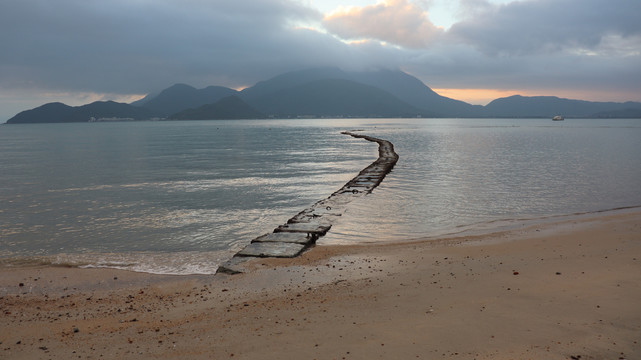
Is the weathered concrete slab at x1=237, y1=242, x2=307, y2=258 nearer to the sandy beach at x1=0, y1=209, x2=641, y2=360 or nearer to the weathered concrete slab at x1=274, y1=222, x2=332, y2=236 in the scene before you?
the sandy beach at x1=0, y1=209, x2=641, y2=360

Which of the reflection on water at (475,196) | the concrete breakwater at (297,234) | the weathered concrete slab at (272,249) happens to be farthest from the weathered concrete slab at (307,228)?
the weathered concrete slab at (272,249)

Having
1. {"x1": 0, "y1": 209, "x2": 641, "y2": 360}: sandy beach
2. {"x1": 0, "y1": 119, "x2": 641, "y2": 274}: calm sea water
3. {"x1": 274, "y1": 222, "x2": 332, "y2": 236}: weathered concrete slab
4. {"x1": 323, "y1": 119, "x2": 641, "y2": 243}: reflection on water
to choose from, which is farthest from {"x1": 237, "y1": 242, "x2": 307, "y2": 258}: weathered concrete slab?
{"x1": 323, "y1": 119, "x2": 641, "y2": 243}: reflection on water

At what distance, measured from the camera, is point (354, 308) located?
309 inches

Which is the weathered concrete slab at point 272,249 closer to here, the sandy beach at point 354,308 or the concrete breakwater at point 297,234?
the concrete breakwater at point 297,234

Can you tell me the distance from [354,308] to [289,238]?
5.99 m

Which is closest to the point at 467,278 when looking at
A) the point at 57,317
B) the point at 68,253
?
the point at 57,317

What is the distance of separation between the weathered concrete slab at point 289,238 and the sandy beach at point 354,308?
3.99ft

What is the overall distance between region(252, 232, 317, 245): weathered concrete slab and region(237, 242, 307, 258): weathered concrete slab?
317 mm

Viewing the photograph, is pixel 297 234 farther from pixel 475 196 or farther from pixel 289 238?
pixel 475 196

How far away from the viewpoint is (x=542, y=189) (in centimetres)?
2411

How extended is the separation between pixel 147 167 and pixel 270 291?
106ft

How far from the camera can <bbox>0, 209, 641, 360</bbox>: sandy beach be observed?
20.6 ft

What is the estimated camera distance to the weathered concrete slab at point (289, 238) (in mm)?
13281

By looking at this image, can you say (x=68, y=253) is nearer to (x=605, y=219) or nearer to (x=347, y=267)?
(x=347, y=267)
